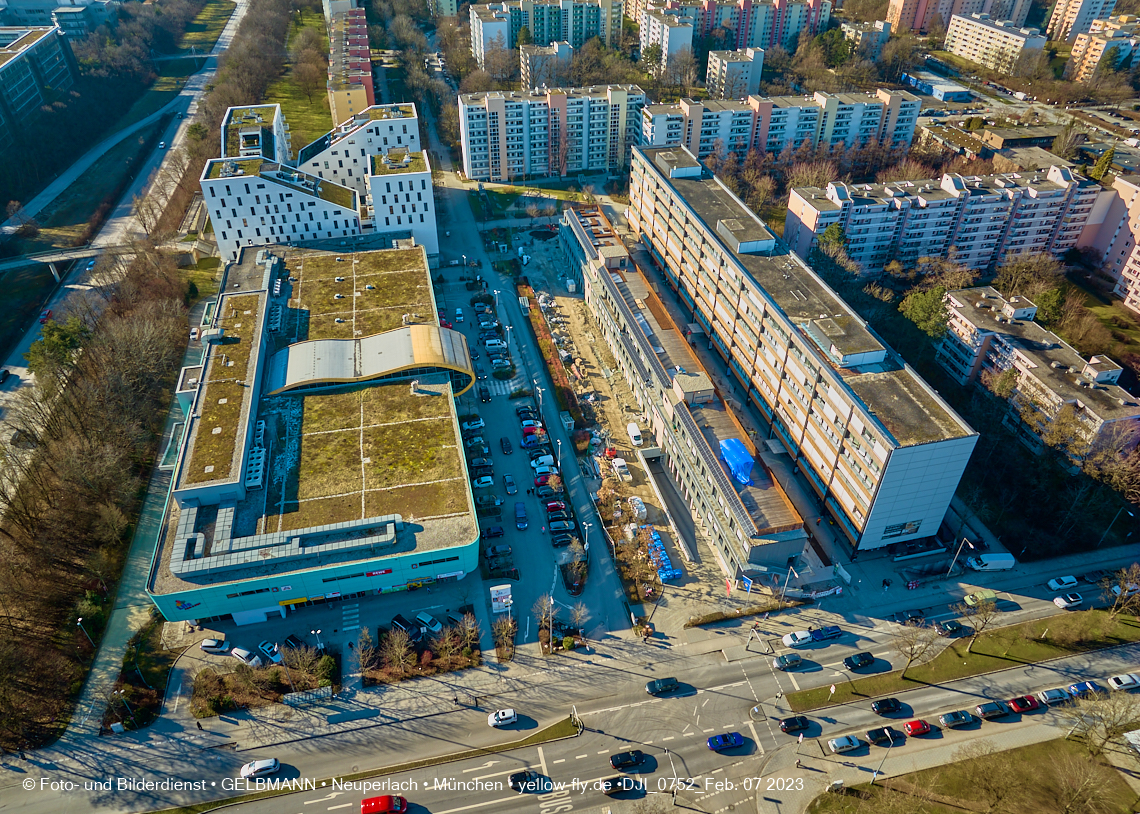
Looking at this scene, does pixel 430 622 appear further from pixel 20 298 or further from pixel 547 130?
pixel 547 130

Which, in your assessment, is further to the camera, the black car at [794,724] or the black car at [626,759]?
the black car at [794,724]

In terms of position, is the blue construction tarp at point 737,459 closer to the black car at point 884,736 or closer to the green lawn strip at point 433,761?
the black car at point 884,736

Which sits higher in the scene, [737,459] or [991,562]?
[737,459]

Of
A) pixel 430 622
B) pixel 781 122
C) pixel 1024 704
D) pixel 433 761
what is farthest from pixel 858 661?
pixel 781 122

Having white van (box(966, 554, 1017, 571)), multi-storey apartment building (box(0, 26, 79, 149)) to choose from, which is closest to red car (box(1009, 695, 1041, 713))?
white van (box(966, 554, 1017, 571))

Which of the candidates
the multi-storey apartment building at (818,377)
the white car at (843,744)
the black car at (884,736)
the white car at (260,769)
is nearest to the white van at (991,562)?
the multi-storey apartment building at (818,377)

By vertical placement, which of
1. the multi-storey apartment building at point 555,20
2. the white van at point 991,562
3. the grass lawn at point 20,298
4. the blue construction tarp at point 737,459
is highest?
the multi-storey apartment building at point 555,20

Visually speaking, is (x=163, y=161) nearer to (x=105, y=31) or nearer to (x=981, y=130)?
A: (x=105, y=31)
